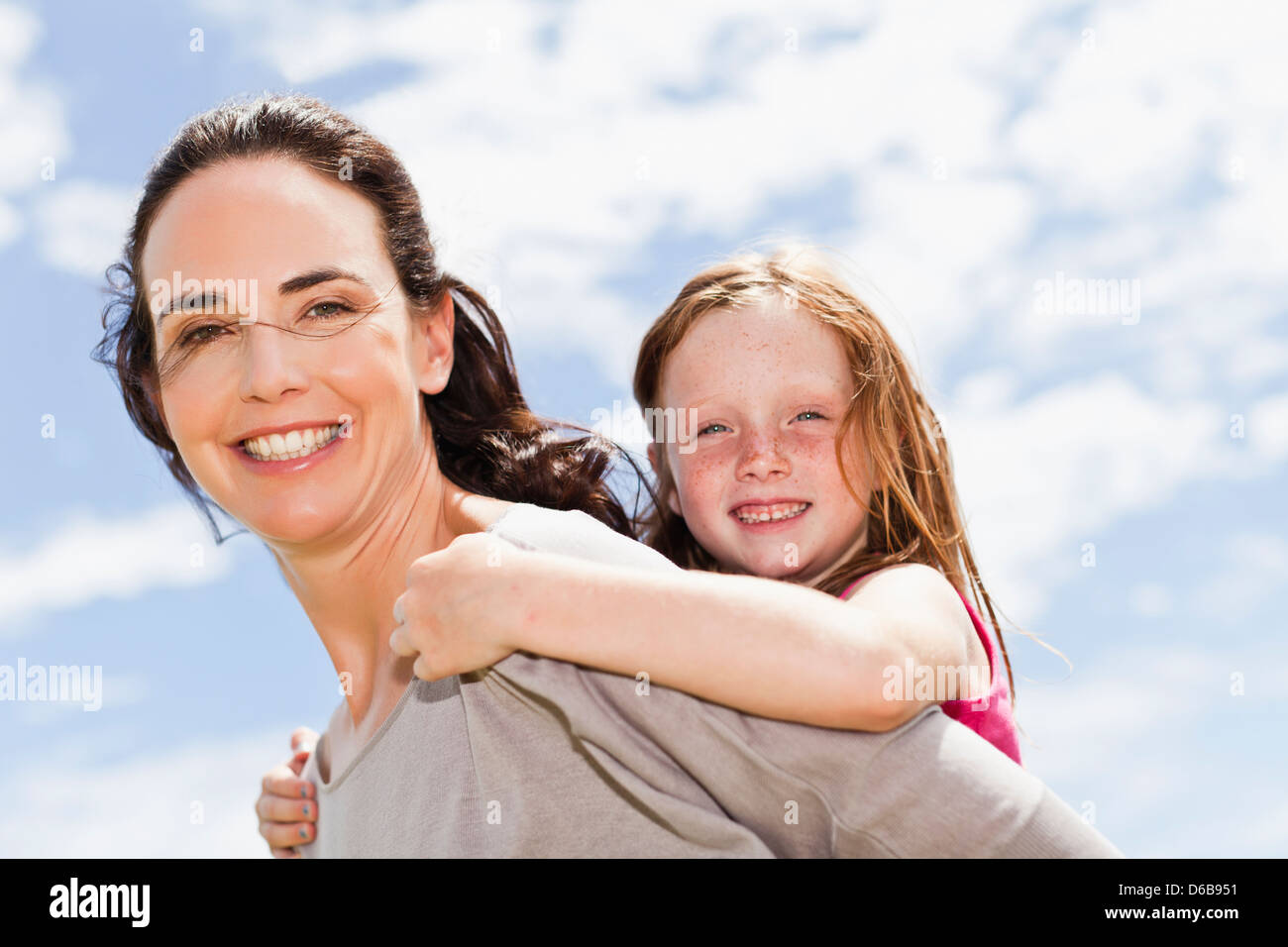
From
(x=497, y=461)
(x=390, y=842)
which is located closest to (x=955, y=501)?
(x=497, y=461)

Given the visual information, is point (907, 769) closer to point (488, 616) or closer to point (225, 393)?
point (488, 616)

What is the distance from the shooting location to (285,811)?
10.4ft

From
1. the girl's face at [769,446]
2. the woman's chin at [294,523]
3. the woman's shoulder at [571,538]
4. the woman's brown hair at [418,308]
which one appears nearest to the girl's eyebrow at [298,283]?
the woman's brown hair at [418,308]

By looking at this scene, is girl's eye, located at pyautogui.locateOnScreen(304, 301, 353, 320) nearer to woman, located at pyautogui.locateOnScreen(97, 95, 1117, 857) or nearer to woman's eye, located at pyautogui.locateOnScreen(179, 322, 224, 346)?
woman, located at pyautogui.locateOnScreen(97, 95, 1117, 857)

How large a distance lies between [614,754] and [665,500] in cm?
204

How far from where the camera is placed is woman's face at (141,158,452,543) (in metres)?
2.58

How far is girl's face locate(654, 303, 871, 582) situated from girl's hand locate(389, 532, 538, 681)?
1326 mm

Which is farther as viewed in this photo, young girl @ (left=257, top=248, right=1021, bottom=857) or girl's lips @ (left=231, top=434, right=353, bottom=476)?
girl's lips @ (left=231, top=434, right=353, bottom=476)

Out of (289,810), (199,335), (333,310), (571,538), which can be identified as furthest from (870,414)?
(289,810)

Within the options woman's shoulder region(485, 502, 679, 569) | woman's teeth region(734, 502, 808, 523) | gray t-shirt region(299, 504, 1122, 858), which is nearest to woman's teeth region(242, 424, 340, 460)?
woman's shoulder region(485, 502, 679, 569)

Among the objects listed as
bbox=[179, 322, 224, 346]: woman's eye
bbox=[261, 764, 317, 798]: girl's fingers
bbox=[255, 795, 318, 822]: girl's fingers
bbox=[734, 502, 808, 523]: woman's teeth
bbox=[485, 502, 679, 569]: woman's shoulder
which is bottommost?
bbox=[255, 795, 318, 822]: girl's fingers

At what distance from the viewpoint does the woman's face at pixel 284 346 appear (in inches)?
102

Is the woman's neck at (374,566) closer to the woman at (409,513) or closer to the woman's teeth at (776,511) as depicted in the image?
the woman at (409,513)

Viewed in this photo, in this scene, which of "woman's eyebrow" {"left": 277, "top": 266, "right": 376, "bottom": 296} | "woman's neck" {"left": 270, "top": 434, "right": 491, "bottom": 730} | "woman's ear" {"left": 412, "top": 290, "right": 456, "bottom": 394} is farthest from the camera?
"woman's ear" {"left": 412, "top": 290, "right": 456, "bottom": 394}
